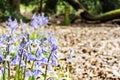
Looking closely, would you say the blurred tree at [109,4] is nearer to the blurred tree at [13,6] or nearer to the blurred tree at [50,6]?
the blurred tree at [50,6]

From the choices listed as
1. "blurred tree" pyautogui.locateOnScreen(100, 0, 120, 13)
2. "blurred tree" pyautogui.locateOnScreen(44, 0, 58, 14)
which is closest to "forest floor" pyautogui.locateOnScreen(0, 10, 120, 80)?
"blurred tree" pyautogui.locateOnScreen(100, 0, 120, 13)

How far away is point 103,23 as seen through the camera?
14102mm

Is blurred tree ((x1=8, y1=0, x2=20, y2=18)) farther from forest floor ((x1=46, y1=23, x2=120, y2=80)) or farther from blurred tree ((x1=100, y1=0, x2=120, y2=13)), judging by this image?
forest floor ((x1=46, y1=23, x2=120, y2=80))

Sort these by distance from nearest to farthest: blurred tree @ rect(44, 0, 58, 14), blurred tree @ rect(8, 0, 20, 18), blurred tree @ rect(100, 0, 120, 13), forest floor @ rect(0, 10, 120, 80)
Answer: forest floor @ rect(0, 10, 120, 80) < blurred tree @ rect(8, 0, 20, 18) < blurred tree @ rect(100, 0, 120, 13) < blurred tree @ rect(44, 0, 58, 14)

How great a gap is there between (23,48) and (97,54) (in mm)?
4010

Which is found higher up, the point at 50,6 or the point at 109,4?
the point at 109,4

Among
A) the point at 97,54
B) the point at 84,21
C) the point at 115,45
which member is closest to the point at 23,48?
the point at 97,54

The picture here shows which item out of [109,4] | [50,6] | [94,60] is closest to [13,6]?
[50,6]

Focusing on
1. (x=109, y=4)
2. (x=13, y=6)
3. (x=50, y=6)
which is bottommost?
(x=50, y=6)

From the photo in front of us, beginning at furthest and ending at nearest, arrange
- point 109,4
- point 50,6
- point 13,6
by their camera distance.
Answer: point 50,6
point 109,4
point 13,6

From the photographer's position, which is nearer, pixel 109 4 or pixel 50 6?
pixel 109 4

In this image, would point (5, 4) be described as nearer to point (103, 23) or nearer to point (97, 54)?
point (103, 23)

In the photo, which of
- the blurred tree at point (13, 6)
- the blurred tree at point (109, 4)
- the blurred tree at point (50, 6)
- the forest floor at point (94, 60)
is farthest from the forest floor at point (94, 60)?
the blurred tree at point (50, 6)

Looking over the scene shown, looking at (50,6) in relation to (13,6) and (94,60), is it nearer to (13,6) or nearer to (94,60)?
(13,6)
